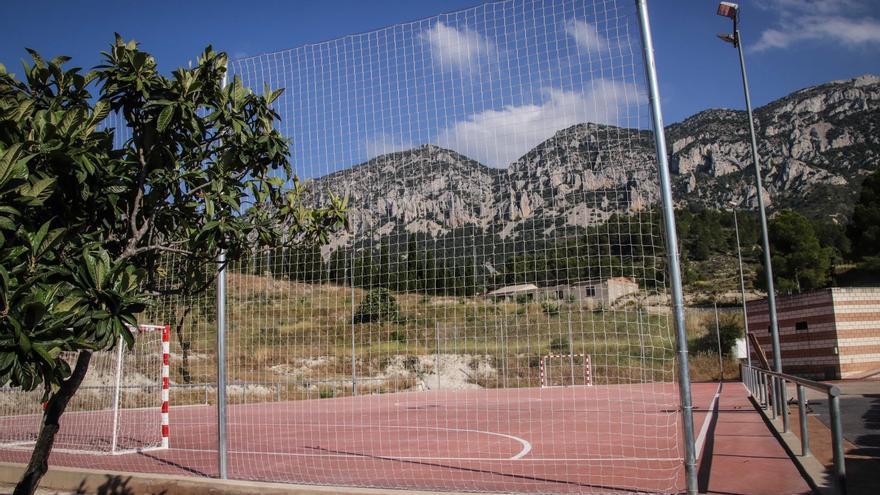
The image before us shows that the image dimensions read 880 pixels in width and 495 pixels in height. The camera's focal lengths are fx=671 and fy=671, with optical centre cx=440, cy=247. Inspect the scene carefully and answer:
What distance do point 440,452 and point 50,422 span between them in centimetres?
589

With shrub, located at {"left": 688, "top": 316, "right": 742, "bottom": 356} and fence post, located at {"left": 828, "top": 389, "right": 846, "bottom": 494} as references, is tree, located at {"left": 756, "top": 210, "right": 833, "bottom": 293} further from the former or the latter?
fence post, located at {"left": 828, "top": 389, "right": 846, "bottom": 494}

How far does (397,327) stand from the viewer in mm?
6801

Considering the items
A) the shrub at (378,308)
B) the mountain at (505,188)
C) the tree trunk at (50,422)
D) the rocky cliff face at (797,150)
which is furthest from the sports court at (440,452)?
the rocky cliff face at (797,150)

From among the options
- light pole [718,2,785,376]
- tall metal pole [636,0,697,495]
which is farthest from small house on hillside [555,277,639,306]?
light pole [718,2,785,376]

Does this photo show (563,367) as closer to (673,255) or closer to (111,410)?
(111,410)

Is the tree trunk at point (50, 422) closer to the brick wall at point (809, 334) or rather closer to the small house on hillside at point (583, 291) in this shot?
the small house on hillside at point (583, 291)

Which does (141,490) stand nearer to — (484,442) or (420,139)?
(420,139)

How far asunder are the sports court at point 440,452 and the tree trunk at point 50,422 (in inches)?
117

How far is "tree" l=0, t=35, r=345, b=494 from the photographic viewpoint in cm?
244

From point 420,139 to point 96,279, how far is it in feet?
12.3

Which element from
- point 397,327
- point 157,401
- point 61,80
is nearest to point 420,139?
point 397,327

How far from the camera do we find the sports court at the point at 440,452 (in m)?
6.25

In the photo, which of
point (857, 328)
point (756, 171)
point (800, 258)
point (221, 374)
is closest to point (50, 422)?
point (221, 374)

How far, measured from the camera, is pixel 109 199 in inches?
133
